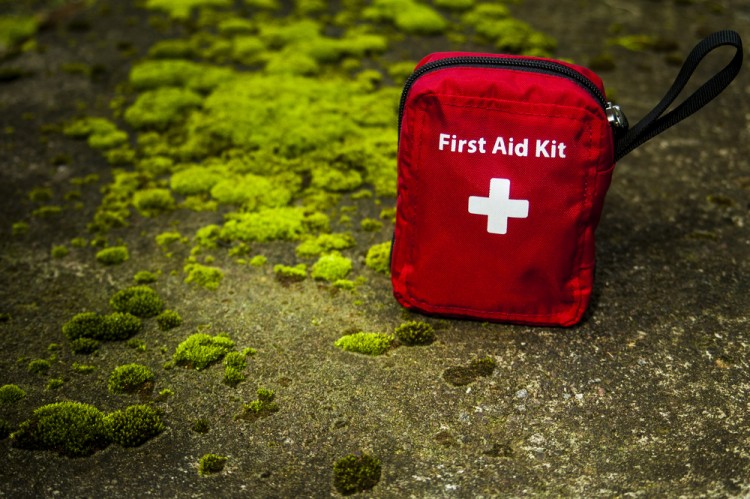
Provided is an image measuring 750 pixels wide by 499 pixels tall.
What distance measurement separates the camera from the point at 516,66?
9.85 ft

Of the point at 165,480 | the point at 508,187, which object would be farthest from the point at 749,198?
the point at 165,480

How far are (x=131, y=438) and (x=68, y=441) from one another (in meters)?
0.24

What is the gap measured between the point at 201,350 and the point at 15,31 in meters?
4.59

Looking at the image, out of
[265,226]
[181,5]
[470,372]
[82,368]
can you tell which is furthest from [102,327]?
[181,5]

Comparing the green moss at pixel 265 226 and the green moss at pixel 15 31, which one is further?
the green moss at pixel 15 31

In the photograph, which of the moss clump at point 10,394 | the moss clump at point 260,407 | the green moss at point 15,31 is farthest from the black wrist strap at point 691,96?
the green moss at point 15,31

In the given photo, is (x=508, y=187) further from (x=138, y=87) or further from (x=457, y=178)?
(x=138, y=87)

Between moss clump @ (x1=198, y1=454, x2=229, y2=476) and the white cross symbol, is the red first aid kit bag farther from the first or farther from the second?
moss clump @ (x1=198, y1=454, x2=229, y2=476)

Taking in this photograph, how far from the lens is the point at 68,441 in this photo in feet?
8.87

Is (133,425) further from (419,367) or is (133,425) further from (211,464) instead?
(419,367)

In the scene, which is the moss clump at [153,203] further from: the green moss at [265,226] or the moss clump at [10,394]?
the moss clump at [10,394]

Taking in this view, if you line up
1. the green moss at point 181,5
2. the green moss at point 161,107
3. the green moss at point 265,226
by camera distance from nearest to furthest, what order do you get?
the green moss at point 265,226, the green moss at point 161,107, the green moss at point 181,5

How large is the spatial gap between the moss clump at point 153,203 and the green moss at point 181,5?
9.27 ft

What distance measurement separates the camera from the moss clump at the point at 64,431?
2.70m
